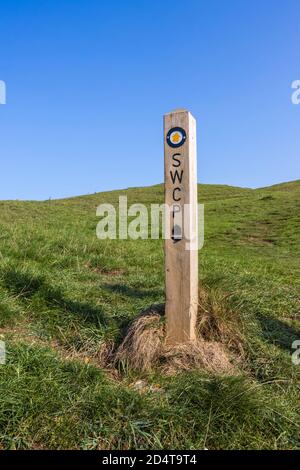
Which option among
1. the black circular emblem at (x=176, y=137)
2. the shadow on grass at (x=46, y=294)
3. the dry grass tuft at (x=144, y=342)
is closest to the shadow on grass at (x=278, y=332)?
the dry grass tuft at (x=144, y=342)

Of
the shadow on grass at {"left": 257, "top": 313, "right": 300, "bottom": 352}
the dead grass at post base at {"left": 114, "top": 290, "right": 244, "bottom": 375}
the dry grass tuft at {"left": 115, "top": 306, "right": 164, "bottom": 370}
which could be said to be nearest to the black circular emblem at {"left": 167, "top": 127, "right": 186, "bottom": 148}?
the dead grass at post base at {"left": 114, "top": 290, "right": 244, "bottom": 375}

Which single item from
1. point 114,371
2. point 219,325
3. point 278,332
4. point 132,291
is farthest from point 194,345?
point 132,291

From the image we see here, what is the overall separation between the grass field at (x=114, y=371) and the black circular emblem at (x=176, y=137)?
5.49 ft

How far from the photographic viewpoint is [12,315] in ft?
15.6

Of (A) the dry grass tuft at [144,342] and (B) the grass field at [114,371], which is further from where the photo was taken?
(A) the dry grass tuft at [144,342]

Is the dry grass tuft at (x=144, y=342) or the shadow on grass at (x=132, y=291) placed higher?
the shadow on grass at (x=132, y=291)

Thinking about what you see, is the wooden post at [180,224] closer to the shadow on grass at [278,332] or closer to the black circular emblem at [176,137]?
the black circular emblem at [176,137]

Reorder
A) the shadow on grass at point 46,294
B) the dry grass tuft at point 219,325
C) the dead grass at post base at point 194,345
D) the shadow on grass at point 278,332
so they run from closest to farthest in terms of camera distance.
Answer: the dead grass at post base at point 194,345 < the dry grass tuft at point 219,325 < the shadow on grass at point 278,332 < the shadow on grass at point 46,294

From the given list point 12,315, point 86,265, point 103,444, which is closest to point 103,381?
point 103,444

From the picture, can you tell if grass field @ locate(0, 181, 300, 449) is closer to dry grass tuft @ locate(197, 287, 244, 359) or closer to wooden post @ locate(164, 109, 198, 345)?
dry grass tuft @ locate(197, 287, 244, 359)

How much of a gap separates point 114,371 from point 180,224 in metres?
1.57

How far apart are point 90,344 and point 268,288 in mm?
3651

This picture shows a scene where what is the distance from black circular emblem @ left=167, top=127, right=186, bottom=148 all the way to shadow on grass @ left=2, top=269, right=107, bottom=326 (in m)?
2.13

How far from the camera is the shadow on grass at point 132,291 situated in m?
6.14
